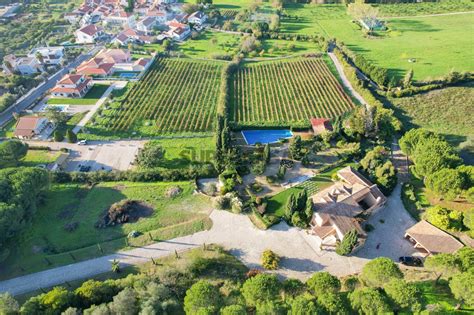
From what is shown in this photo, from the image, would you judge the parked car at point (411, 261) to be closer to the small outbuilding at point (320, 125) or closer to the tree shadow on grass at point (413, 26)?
the small outbuilding at point (320, 125)

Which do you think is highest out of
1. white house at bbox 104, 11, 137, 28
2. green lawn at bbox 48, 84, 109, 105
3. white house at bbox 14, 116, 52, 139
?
white house at bbox 104, 11, 137, 28

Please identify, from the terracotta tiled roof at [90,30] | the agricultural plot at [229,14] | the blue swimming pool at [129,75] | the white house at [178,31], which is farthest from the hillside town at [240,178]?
the agricultural plot at [229,14]

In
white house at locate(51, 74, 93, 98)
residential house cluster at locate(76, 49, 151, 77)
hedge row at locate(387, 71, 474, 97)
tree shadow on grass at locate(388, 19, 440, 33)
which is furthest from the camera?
tree shadow on grass at locate(388, 19, 440, 33)

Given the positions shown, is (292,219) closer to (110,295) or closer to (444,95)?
(110,295)

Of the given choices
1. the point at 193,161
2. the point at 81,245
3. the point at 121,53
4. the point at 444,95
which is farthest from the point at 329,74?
the point at 81,245

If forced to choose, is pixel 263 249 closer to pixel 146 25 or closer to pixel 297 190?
pixel 297 190

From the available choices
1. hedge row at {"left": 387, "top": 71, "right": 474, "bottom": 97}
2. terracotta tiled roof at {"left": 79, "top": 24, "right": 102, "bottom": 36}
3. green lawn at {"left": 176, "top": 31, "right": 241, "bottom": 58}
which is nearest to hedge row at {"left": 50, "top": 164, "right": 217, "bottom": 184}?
hedge row at {"left": 387, "top": 71, "right": 474, "bottom": 97}

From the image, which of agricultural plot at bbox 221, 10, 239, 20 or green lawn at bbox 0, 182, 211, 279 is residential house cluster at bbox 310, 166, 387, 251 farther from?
agricultural plot at bbox 221, 10, 239, 20
